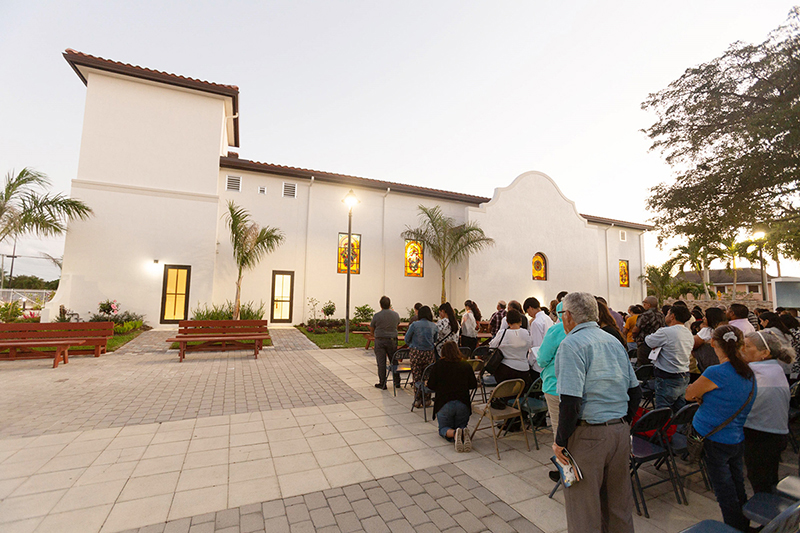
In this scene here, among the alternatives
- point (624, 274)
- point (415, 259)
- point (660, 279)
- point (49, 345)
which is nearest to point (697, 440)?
point (49, 345)

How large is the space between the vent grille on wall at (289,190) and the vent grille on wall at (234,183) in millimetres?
1967

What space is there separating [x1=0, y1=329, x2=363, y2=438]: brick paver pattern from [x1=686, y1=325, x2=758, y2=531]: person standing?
500 centimetres

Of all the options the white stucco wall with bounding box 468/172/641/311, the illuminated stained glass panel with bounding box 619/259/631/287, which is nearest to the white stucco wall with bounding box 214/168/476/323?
the white stucco wall with bounding box 468/172/641/311

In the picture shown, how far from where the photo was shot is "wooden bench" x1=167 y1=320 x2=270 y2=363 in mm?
10094

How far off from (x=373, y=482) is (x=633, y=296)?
94.5 ft

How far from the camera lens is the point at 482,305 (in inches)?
777

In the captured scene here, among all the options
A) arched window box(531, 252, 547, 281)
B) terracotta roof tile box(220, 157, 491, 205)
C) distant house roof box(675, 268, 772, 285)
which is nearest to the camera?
terracotta roof tile box(220, 157, 491, 205)

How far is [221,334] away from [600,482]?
1034 centimetres

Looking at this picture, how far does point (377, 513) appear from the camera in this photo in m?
3.09

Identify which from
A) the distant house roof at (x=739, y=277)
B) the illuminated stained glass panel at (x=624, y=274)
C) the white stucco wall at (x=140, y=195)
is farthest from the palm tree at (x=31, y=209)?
the distant house roof at (x=739, y=277)

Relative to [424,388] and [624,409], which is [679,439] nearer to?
[624,409]

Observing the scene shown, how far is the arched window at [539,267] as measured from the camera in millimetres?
21875

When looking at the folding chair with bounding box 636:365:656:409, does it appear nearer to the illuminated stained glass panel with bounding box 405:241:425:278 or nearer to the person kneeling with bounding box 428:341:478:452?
the person kneeling with bounding box 428:341:478:452

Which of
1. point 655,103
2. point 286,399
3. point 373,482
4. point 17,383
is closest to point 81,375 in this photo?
point 17,383
